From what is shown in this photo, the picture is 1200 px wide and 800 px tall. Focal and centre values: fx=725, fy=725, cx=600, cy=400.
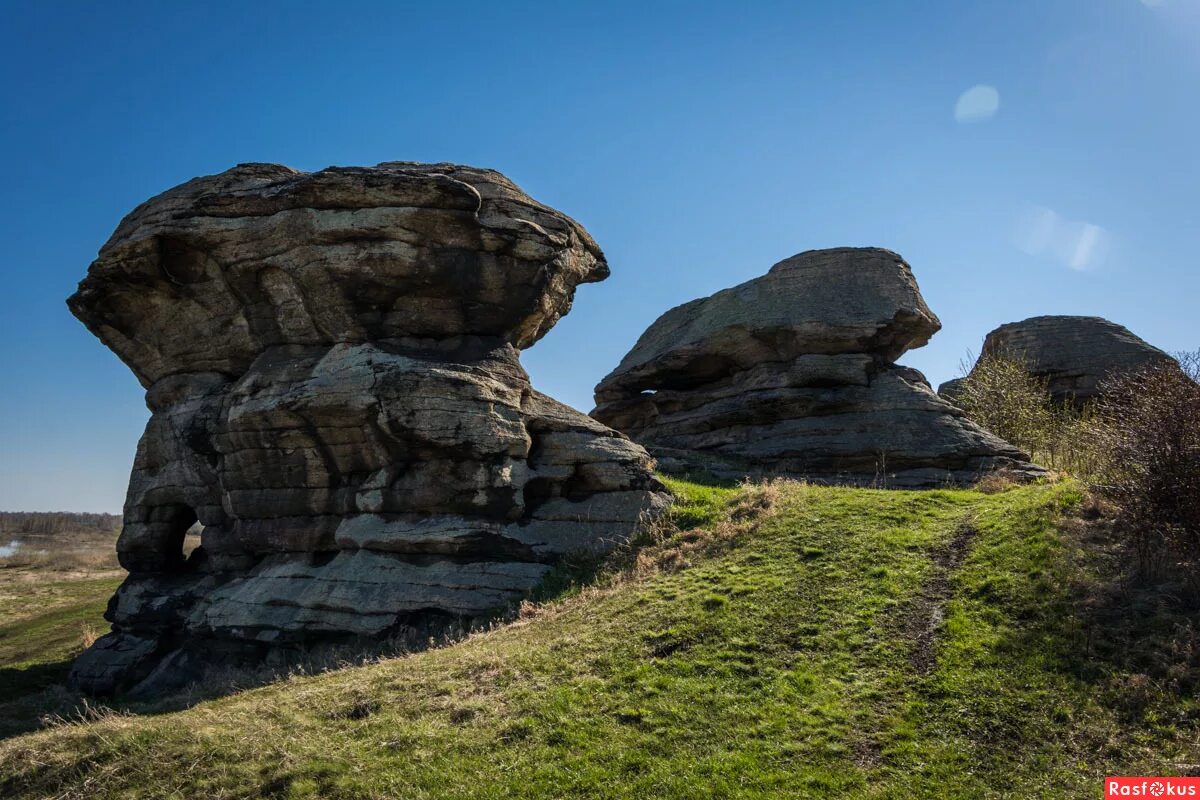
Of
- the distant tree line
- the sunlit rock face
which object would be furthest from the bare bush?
the distant tree line

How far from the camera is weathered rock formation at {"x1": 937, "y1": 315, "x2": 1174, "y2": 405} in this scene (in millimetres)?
42531

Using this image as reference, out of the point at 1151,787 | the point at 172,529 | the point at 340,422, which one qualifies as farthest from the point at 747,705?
the point at 172,529

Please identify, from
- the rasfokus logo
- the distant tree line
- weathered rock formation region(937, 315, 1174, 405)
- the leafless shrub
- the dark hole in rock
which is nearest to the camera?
the rasfokus logo

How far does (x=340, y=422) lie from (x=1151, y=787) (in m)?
21.6

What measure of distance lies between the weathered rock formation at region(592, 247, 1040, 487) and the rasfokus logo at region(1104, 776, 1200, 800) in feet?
67.0

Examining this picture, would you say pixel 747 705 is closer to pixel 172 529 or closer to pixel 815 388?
pixel 815 388

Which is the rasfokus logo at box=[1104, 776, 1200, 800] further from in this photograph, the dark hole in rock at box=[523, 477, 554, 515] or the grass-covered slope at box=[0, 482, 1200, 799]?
the dark hole in rock at box=[523, 477, 554, 515]

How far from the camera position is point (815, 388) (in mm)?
33938

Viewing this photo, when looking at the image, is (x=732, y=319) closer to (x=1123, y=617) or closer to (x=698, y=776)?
(x=1123, y=617)

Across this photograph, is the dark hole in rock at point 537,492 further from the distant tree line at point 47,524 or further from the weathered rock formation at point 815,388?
the distant tree line at point 47,524

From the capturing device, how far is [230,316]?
91.4 ft

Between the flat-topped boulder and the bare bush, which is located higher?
the flat-topped boulder

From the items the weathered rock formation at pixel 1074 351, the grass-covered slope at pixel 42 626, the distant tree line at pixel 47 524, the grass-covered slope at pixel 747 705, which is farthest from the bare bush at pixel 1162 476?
the distant tree line at pixel 47 524

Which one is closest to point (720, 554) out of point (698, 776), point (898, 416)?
point (698, 776)
